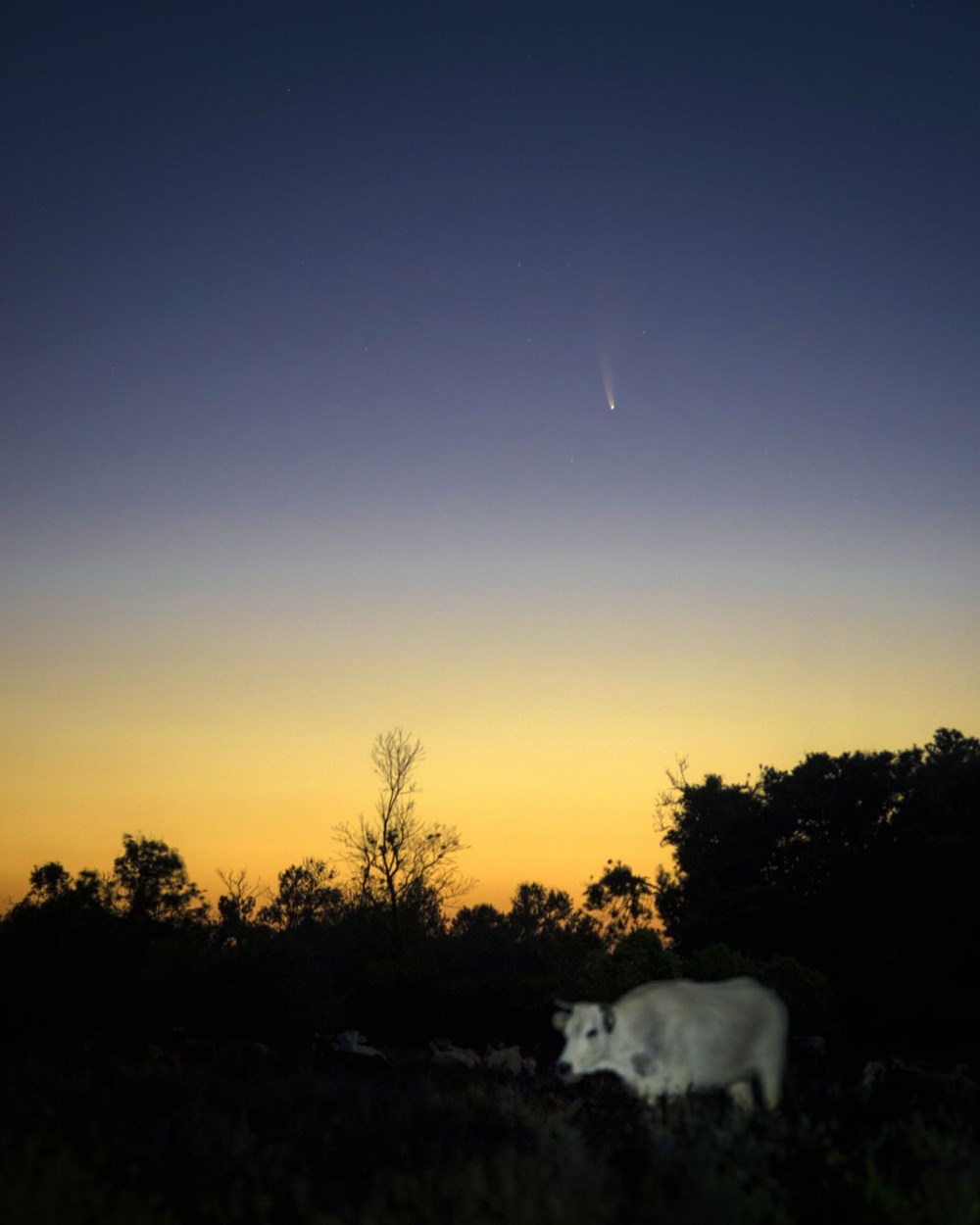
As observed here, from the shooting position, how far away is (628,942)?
27.8 meters

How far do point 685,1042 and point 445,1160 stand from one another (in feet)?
6.78

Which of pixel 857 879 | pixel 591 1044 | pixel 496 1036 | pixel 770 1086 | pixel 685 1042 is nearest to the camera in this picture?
pixel 685 1042

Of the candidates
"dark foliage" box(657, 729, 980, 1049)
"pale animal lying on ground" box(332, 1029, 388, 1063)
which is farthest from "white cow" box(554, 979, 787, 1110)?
"dark foliage" box(657, 729, 980, 1049)

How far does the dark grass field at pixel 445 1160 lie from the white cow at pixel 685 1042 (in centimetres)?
25

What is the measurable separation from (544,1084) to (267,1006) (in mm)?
8680

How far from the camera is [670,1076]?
7.29m

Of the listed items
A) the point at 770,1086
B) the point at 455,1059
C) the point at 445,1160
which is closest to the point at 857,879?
the point at 455,1059

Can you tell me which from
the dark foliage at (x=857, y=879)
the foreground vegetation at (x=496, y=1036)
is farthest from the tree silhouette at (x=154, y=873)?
the dark foliage at (x=857, y=879)

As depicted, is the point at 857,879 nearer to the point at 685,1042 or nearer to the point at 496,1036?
the point at 496,1036

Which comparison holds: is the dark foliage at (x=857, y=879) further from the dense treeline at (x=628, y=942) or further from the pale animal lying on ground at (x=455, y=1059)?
the pale animal lying on ground at (x=455, y=1059)

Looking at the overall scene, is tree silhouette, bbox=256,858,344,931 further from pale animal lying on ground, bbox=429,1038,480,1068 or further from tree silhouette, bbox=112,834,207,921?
pale animal lying on ground, bbox=429,1038,480,1068

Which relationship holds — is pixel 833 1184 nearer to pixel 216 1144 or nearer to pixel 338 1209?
pixel 338 1209

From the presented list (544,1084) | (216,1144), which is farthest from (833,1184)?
(544,1084)

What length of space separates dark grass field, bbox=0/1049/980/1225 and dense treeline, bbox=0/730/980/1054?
8497mm
